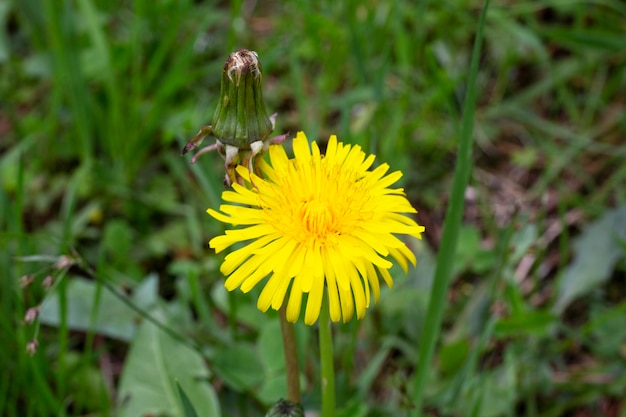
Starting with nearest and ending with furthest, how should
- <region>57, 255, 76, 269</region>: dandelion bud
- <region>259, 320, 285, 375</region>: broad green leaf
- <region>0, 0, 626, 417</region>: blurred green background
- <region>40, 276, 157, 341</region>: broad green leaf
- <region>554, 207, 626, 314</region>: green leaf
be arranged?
<region>57, 255, 76, 269</region>: dandelion bud < <region>259, 320, 285, 375</region>: broad green leaf < <region>0, 0, 626, 417</region>: blurred green background < <region>40, 276, 157, 341</region>: broad green leaf < <region>554, 207, 626, 314</region>: green leaf

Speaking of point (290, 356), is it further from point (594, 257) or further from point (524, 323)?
point (594, 257)

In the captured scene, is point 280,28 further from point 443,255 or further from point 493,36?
point 443,255

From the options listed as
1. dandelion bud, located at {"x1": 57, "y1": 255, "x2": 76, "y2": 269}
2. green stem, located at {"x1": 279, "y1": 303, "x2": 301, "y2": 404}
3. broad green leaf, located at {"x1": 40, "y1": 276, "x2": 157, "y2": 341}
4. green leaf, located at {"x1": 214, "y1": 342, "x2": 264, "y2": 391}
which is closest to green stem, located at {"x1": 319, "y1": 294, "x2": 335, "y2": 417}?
green stem, located at {"x1": 279, "y1": 303, "x2": 301, "y2": 404}

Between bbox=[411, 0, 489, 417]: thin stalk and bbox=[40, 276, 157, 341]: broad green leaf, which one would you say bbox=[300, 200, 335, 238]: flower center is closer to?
bbox=[411, 0, 489, 417]: thin stalk

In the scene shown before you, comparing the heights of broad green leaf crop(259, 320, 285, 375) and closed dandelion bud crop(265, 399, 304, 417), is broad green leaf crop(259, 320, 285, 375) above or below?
above

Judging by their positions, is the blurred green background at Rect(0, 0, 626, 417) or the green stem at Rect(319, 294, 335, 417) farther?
the blurred green background at Rect(0, 0, 626, 417)

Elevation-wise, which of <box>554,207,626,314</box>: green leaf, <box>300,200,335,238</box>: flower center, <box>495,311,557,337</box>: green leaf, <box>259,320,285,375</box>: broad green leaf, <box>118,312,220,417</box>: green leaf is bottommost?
<box>118,312,220,417</box>: green leaf

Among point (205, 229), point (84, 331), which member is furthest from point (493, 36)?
point (84, 331)
